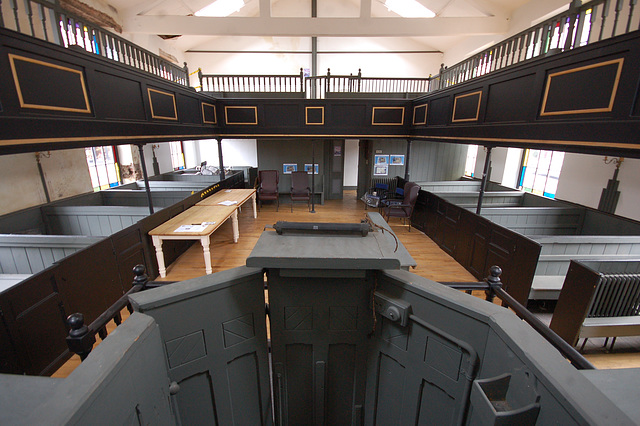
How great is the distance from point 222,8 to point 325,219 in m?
9.25

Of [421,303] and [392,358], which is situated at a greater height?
[421,303]

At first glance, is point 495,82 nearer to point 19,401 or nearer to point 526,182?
point 19,401

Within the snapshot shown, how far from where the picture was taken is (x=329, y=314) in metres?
1.49

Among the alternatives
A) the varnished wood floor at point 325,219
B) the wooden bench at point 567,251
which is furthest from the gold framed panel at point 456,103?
the varnished wood floor at point 325,219

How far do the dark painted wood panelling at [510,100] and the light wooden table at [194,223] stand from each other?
4.49 meters

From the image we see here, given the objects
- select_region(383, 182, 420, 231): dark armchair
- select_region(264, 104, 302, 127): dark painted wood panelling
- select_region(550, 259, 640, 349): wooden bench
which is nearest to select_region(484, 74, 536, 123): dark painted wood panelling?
select_region(550, 259, 640, 349): wooden bench

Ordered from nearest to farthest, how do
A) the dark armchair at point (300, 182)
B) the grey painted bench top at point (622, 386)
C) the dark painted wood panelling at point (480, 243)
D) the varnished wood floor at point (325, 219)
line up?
the grey painted bench top at point (622, 386) → the varnished wood floor at point (325, 219) → the dark painted wood panelling at point (480, 243) → the dark armchair at point (300, 182)

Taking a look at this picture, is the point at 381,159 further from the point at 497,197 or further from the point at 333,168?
the point at 497,197

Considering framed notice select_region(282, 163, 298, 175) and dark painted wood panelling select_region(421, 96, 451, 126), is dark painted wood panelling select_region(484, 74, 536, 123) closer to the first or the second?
dark painted wood panelling select_region(421, 96, 451, 126)

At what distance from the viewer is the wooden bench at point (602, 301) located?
2.77 m

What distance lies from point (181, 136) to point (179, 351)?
466 cm

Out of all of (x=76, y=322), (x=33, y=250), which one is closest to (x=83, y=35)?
(x=33, y=250)

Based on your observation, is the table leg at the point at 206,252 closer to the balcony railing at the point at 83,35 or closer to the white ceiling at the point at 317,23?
the balcony railing at the point at 83,35

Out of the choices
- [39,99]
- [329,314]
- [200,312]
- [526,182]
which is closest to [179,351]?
[200,312]
